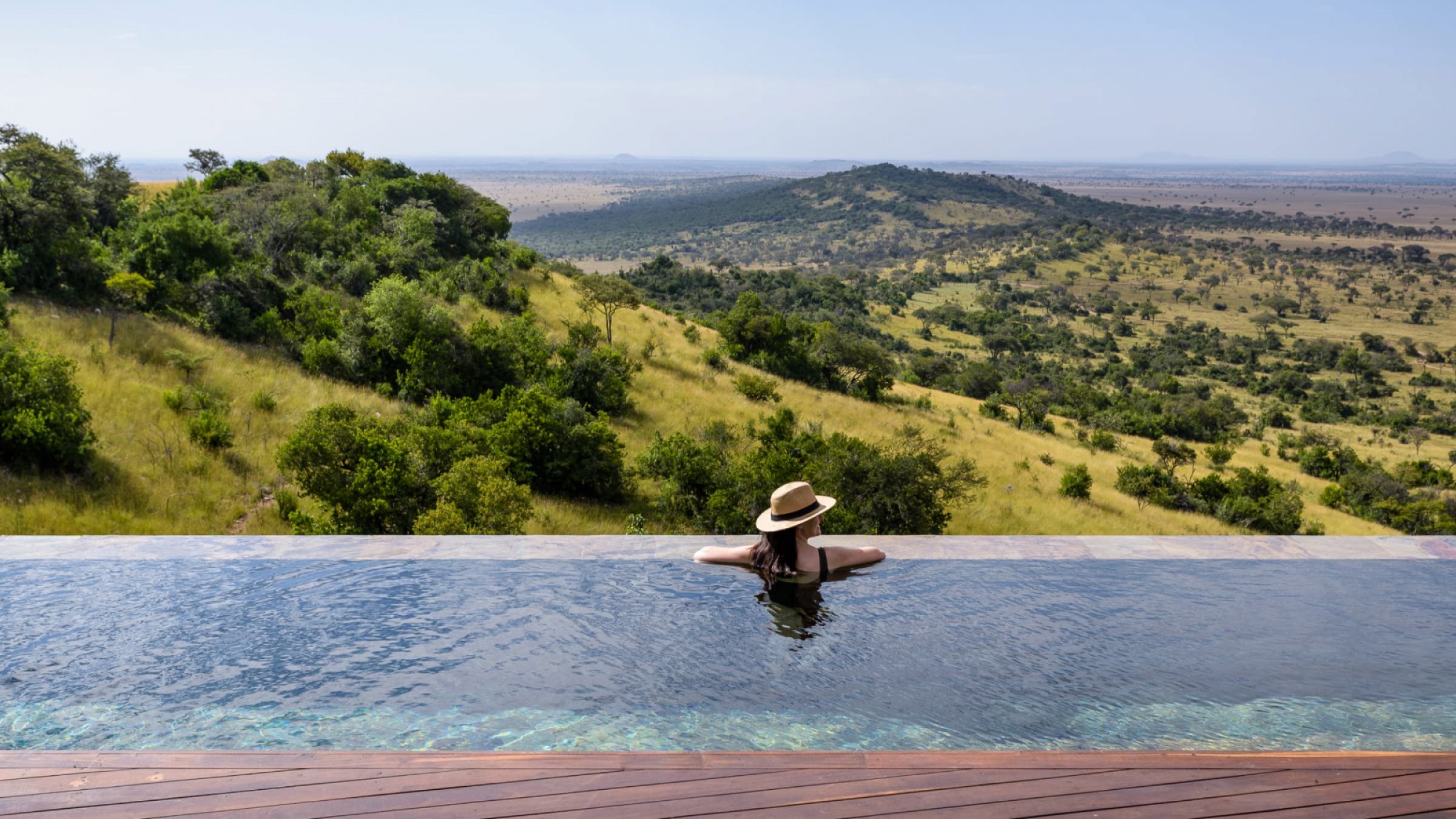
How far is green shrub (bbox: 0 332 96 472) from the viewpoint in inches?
402

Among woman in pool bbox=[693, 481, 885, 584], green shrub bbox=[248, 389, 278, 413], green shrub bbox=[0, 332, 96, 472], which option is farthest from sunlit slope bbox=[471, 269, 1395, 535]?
woman in pool bbox=[693, 481, 885, 584]

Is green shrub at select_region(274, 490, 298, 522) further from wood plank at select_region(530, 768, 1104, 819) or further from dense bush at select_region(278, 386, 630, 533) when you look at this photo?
wood plank at select_region(530, 768, 1104, 819)

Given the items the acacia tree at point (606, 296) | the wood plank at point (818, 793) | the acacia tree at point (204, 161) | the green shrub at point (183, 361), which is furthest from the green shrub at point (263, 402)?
the acacia tree at point (204, 161)

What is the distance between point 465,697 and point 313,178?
40105mm

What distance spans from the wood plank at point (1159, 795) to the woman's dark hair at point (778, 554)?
111 inches

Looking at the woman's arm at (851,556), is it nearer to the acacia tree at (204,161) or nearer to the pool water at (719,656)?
the pool water at (719,656)

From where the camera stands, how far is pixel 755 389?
89.2 ft

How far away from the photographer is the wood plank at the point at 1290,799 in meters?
3.05

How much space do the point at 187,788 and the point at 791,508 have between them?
354 cm

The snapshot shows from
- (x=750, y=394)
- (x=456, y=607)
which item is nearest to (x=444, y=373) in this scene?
(x=750, y=394)

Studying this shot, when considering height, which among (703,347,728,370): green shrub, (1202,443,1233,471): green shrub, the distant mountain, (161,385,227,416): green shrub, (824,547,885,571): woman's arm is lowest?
(1202,443,1233,471): green shrub

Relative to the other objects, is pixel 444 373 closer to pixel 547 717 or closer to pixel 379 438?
pixel 379 438

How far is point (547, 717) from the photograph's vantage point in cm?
419

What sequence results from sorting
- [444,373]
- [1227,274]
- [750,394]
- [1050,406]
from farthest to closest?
[1227,274], [1050,406], [750,394], [444,373]
